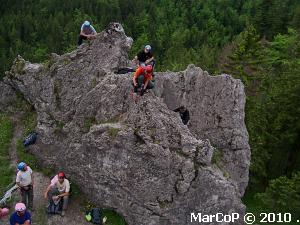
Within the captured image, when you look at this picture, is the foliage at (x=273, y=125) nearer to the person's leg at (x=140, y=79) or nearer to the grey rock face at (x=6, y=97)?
the person's leg at (x=140, y=79)

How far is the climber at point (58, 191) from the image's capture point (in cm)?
1933

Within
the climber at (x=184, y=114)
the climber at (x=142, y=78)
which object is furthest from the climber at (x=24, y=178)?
the climber at (x=184, y=114)

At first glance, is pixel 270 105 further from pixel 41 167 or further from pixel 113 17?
pixel 113 17

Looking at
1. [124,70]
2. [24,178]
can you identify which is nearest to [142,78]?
[124,70]

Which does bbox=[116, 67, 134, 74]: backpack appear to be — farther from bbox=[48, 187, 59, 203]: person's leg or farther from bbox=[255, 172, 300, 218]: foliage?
bbox=[255, 172, 300, 218]: foliage

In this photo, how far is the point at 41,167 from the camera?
22.8 meters

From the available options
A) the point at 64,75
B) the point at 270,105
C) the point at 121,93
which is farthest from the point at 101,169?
the point at 270,105

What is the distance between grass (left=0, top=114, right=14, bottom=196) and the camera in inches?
866

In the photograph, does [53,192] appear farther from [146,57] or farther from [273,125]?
[273,125]

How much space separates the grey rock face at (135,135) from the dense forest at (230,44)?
8.37 meters

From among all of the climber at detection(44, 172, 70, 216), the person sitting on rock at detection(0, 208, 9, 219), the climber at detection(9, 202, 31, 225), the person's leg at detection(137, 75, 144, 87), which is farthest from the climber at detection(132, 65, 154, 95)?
the person sitting on rock at detection(0, 208, 9, 219)

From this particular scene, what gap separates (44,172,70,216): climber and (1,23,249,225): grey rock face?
5.29 ft

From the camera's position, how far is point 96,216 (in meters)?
20.0

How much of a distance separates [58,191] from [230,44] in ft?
204
